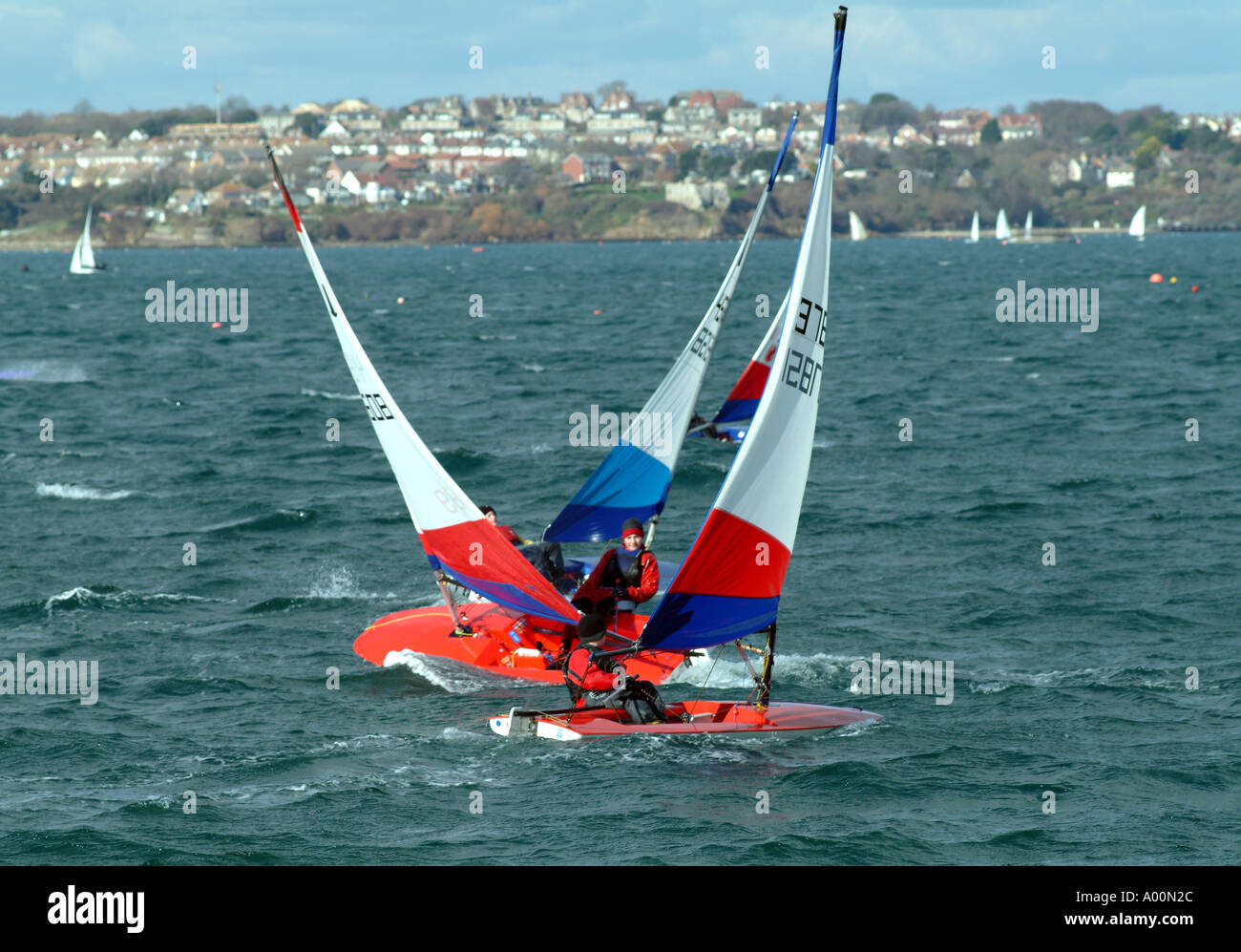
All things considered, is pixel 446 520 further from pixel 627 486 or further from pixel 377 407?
pixel 627 486

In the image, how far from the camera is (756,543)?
15.6m

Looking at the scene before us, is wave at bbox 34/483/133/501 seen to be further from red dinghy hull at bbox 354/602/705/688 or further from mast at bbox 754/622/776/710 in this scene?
mast at bbox 754/622/776/710

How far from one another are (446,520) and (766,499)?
4690 mm

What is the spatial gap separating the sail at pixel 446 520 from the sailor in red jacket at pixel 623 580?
2.31 ft

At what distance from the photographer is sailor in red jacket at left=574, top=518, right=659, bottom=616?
18.0 m

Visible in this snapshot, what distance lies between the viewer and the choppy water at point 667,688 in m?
13.8

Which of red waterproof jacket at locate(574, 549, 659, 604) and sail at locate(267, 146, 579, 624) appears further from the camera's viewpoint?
red waterproof jacket at locate(574, 549, 659, 604)

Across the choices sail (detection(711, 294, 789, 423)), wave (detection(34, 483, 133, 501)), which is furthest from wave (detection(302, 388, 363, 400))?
sail (detection(711, 294, 789, 423))

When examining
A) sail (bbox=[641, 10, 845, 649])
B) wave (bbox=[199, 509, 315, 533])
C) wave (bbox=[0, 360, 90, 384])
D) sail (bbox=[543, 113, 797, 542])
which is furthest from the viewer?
wave (bbox=[0, 360, 90, 384])

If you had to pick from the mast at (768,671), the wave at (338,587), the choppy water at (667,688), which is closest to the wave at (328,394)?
the choppy water at (667,688)

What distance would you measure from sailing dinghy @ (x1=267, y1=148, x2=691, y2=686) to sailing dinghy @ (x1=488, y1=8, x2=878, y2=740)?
1752 mm

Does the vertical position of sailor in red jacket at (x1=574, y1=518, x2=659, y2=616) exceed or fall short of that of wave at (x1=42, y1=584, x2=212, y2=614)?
it exceeds it

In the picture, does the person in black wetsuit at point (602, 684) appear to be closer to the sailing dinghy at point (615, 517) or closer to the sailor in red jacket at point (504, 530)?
the sailing dinghy at point (615, 517)

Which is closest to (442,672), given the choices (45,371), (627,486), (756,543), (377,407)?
(377,407)
